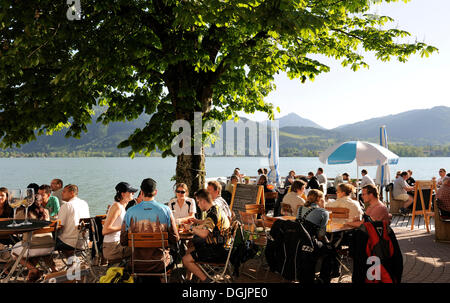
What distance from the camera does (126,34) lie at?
7770mm

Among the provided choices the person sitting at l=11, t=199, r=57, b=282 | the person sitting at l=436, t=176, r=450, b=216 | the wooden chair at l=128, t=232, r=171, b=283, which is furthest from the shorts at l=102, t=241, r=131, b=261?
the person sitting at l=436, t=176, r=450, b=216

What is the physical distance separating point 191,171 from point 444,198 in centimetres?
624

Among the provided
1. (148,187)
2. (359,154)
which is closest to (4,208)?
(148,187)

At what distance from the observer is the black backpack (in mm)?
4922

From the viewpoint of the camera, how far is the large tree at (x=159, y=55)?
675cm

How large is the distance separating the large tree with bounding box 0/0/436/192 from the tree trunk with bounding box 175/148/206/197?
0.08 feet

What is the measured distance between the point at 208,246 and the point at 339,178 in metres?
9.92

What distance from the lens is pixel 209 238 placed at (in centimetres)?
504

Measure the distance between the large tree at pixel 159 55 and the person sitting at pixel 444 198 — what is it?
3.27 m

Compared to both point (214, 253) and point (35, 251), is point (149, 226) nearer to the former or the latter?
point (214, 253)
